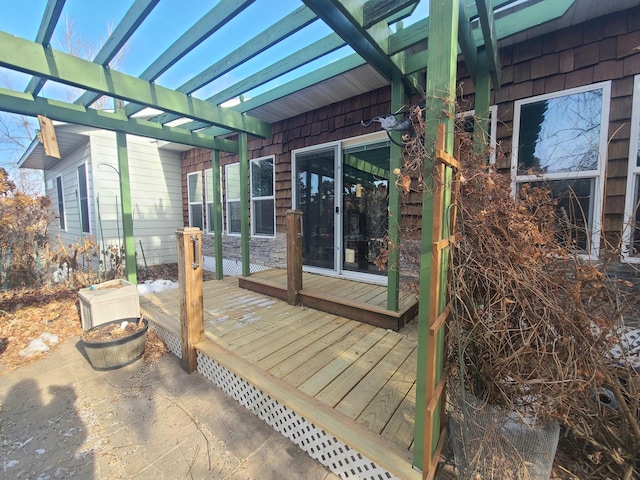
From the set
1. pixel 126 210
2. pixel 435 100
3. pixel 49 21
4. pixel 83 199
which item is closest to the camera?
pixel 435 100

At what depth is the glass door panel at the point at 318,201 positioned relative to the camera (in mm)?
4211

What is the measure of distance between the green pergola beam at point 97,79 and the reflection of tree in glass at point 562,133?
11.9 feet

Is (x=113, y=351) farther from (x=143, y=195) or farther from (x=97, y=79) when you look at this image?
(x=143, y=195)

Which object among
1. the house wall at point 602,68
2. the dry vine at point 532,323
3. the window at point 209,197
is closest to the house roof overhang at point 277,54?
the house wall at point 602,68

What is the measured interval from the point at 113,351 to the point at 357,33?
3.37 meters

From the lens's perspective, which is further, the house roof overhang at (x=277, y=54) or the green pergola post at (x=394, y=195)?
the green pergola post at (x=394, y=195)

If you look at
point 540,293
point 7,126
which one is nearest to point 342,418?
point 540,293

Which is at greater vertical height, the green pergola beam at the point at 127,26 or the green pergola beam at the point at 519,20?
the green pergola beam at the point at 519,20

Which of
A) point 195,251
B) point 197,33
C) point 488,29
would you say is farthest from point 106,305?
point 488,29

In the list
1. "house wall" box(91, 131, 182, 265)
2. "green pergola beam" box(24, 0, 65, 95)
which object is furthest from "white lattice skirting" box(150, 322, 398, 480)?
"house wall" box(91, 131, 182, 265)

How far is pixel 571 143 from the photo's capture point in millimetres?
2492

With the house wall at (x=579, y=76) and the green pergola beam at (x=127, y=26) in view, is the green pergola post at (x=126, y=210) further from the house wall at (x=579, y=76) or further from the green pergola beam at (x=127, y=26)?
the house wall at (x=579, y=76)

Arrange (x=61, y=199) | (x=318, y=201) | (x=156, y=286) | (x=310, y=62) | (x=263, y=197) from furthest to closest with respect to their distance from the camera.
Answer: (x=61, y=199) → (x=263, y=197) → (x=156, y=286) → (x=318, y=201) → (x=310, y=62)

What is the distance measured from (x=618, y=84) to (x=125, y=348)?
4.98 metres
